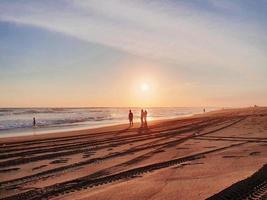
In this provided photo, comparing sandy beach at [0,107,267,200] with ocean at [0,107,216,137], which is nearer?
sandy beach at [0,107,267,200]

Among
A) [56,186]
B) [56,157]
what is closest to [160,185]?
[56,186]

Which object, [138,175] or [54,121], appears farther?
[54,121]

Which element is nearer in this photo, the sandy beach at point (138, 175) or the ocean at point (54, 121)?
the sandy beach at point (138, 175)

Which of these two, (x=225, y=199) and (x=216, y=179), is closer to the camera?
(x=225, y=199)

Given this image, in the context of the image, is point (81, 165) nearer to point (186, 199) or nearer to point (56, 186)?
point (56, 186)

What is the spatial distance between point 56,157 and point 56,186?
6.04 metres

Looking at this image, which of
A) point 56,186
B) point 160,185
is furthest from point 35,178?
point 160,185

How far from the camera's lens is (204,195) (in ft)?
23.3

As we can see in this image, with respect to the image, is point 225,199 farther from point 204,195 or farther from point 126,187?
point 126,187

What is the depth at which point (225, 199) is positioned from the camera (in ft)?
23.1

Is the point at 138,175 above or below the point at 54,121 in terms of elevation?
below

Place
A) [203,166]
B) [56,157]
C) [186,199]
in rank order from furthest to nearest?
[56,157], [203,166], [186,199]

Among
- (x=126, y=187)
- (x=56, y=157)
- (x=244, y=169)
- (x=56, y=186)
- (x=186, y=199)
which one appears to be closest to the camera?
(x=186, y=199)

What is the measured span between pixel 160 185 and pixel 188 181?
2.34 feet
